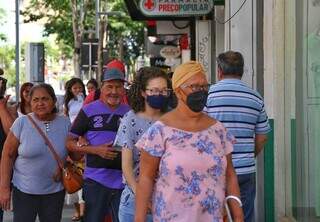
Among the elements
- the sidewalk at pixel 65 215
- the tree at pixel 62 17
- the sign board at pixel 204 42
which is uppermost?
the tree at pixel 62 17

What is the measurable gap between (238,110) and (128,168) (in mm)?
1377

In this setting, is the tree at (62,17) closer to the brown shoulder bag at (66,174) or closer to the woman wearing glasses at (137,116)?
the brown shoulder bag at (66,174)

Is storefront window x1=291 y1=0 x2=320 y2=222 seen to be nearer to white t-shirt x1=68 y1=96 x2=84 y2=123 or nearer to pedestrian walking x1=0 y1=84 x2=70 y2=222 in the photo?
pedestrian walking x1=0 y1=84 x2=70 y2=222

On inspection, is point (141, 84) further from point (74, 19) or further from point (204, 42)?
point (74, 19)

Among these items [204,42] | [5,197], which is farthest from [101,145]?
[204,42]

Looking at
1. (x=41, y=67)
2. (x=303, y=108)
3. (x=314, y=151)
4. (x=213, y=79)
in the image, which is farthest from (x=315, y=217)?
(x=41, y=67)

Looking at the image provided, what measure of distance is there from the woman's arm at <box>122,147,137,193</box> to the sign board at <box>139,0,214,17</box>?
8703mm

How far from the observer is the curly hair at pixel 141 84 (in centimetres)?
488

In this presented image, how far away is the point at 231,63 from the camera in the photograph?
5844 millimetres

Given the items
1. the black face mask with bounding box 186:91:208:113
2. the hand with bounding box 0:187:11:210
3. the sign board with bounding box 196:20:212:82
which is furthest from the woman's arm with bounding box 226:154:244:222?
the sign board with bounding box 196:20:212:82

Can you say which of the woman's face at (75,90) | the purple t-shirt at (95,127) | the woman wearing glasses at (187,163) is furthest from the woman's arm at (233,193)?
the woman's face at (75,90)

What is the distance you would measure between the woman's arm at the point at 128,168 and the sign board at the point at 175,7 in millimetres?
8703

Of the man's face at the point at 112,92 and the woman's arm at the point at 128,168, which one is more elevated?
the man's face at the point at 112,92

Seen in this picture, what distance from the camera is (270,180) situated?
7.74 m
